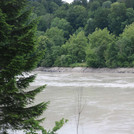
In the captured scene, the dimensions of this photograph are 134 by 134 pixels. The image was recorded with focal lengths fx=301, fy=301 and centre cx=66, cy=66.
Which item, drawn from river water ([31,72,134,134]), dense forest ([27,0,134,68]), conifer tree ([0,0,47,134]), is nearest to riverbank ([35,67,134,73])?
dense forest ([27,0,134,68])

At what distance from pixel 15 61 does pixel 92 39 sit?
65.9 meters

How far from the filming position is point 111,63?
212 ft

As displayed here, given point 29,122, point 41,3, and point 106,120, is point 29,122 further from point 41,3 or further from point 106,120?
point 41,3

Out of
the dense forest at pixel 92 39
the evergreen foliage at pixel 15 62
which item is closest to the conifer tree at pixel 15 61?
the evergreen foliage at pixel 15 62

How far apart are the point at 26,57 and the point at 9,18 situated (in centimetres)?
136

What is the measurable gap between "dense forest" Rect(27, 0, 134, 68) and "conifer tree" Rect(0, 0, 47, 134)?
2995 centimetres

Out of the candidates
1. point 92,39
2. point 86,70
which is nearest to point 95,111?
point 86,70

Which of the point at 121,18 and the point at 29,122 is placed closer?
the point at 29,122

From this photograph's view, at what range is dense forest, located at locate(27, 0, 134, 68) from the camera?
65.6 m

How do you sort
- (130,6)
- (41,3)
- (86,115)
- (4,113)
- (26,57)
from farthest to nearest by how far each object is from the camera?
(41,3) → (130,6) → (86,115) → (26,57) → (4,113)

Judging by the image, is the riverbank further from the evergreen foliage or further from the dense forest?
the evergreen foliage

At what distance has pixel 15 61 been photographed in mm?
8594

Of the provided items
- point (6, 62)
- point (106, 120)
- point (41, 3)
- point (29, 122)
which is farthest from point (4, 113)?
point (41, 3)

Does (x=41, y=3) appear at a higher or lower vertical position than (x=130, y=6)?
higher
